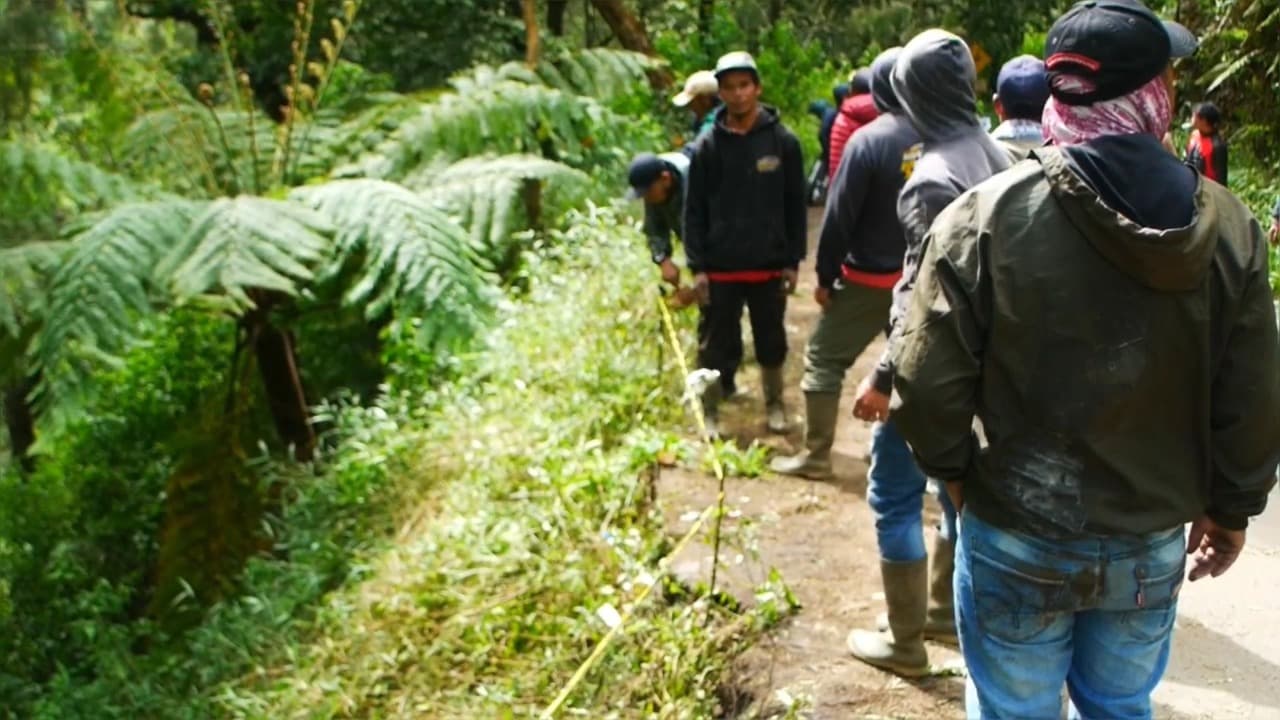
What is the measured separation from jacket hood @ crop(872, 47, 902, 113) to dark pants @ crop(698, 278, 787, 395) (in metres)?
1.65

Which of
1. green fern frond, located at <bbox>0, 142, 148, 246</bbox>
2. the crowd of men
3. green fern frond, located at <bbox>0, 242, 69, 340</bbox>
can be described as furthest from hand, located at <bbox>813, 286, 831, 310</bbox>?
green fern frond, located at <bbox>0, 142, 148, 246</bbox>

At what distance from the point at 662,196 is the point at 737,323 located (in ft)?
2.42

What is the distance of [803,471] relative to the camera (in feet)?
17.3

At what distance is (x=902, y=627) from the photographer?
3.49 meters

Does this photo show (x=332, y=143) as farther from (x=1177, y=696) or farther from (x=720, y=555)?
(x=1177, y=696)


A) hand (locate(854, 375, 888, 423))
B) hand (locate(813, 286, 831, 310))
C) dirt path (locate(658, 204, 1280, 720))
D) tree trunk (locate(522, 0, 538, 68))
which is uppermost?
tree trunk (locate(522, 0, 538, 68))

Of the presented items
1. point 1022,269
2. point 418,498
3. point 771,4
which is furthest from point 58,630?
point 771,4

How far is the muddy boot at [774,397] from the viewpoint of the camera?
6.02m

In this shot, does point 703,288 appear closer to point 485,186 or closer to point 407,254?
point 485,186

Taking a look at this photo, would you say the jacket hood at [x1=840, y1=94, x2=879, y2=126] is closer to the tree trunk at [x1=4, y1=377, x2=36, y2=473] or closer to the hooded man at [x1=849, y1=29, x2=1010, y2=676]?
the hooded man at [x1=849, y1=29, x2=1010, y2=676]

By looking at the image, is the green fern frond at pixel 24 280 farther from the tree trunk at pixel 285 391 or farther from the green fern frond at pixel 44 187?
the tree trunk at pixel 285 391

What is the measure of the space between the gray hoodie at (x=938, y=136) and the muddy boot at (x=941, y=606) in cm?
92

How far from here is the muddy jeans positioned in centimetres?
470

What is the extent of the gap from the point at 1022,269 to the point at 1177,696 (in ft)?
6.34
